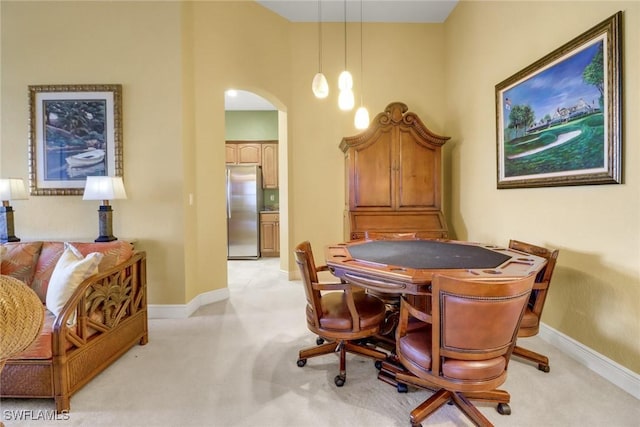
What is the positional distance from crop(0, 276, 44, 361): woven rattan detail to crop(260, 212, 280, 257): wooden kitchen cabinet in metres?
5.22

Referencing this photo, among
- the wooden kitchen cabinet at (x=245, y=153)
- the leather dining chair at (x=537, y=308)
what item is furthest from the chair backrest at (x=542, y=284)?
the wooden kitchen cabinet at (x=245, y=153)

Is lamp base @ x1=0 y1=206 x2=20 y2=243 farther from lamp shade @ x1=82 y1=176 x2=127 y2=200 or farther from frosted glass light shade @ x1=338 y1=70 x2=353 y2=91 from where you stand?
frosted glass light shade @ x1=338 y1=70 x2=353 y2=91

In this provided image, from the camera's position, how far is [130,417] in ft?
5.27

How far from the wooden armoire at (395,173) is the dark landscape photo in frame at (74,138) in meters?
2.59

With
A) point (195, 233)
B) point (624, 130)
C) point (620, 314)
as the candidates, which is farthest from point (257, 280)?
point (624, 130)

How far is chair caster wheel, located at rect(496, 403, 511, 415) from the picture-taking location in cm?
159

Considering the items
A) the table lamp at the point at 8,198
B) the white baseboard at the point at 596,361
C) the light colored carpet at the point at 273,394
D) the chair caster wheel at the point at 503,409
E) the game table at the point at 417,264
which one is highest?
the table lamp at the point at 8,198

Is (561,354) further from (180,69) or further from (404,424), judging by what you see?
(180,69)

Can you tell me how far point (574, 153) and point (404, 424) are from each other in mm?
2133

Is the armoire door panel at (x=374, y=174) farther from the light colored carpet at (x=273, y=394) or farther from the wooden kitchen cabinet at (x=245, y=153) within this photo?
the wooden kitchen cabinet at (x=245, y=153)

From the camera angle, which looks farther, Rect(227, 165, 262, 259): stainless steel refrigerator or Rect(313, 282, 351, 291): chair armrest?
Rect(227, 165, 262, 259): stainless steel refrigerator

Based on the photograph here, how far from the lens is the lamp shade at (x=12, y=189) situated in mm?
2602

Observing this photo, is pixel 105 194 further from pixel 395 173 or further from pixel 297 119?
pixel 395 173

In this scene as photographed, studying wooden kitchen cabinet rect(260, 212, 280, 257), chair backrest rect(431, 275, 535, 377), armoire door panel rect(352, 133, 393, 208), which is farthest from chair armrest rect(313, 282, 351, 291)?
wooden kitchen cabinet rect(260, 212, 280, 257)
